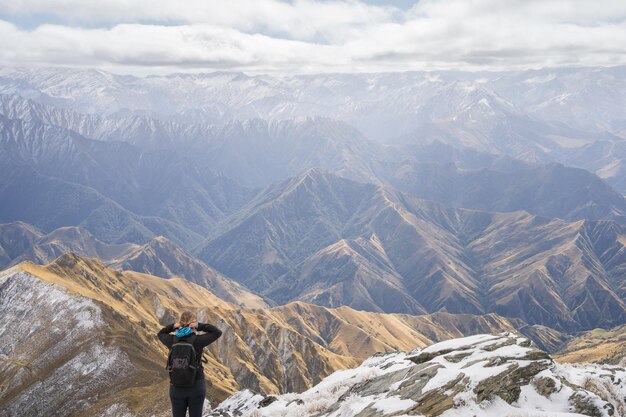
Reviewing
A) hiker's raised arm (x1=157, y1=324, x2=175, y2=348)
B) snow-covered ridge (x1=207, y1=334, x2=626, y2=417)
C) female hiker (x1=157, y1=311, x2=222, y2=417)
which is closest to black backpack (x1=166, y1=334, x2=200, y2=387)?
female hiker (x1=157, y1=311, x2=222, y2=417)

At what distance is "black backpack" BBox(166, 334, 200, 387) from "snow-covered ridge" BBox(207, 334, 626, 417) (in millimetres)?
13061

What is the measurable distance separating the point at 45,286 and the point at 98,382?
6060 centimetres

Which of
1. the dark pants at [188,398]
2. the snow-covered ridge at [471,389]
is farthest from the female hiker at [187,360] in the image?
the snow-covered ridge at [471,389]

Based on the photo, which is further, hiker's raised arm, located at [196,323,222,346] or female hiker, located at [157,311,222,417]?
hiker's raised arm, located at [196,323,222,346]

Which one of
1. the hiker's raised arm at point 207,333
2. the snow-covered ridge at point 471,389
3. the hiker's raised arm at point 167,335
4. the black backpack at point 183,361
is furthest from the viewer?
the snow-covered ridge at point 471,389

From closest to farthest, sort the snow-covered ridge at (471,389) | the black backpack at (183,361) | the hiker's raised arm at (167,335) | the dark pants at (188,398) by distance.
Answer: the black backpack at (183,361) → the dark pants at (188,398) → the hiker's raised arm at (167,335) → the snow-covered ridge at (471,389)

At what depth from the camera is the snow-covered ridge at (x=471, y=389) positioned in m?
28.4

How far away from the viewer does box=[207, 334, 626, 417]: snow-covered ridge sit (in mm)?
28406

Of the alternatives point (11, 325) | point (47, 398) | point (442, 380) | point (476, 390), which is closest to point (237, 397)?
point (442, 380)

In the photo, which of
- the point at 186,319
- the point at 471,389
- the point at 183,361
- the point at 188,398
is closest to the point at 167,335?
the point at 186,319

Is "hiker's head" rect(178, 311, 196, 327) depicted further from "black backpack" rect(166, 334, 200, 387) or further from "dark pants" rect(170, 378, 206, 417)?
"dark pants" rect(170, 378, 206, 417)

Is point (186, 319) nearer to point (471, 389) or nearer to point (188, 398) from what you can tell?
point (188, 398)

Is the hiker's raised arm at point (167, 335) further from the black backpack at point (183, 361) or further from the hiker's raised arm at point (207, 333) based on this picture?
the hiker's raised arm at point (207, 333)

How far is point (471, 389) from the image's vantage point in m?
31.0
